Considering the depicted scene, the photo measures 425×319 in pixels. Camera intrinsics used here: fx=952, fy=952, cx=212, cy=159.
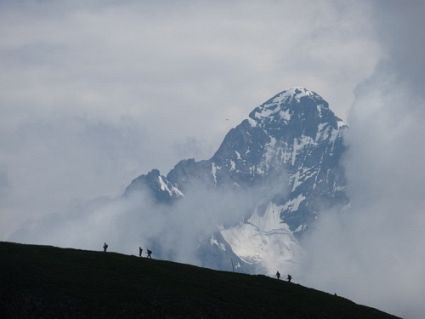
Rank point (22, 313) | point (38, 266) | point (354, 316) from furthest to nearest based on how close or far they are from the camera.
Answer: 1. point (354, 316)
2. point (38, 266)
3. point (22, 313)

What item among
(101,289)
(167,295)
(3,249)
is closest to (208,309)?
(167,295)

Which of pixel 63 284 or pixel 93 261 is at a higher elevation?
pixel 93 261

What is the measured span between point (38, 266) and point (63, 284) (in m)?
10.3

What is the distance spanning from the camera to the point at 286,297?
141m

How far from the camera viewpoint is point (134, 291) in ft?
407

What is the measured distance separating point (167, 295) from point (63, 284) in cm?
1359

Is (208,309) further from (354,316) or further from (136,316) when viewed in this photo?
(354,316)

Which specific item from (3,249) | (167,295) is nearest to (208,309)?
(167,295)

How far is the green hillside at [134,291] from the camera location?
11494 cm

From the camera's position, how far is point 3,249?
462ft

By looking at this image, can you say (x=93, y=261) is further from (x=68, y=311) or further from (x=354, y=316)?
(x=354, y=316)

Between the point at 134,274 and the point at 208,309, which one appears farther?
the point at 134,274

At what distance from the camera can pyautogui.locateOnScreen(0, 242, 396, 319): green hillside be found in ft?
377

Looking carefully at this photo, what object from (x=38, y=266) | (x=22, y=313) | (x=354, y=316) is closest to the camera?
(x=22, y=313)
